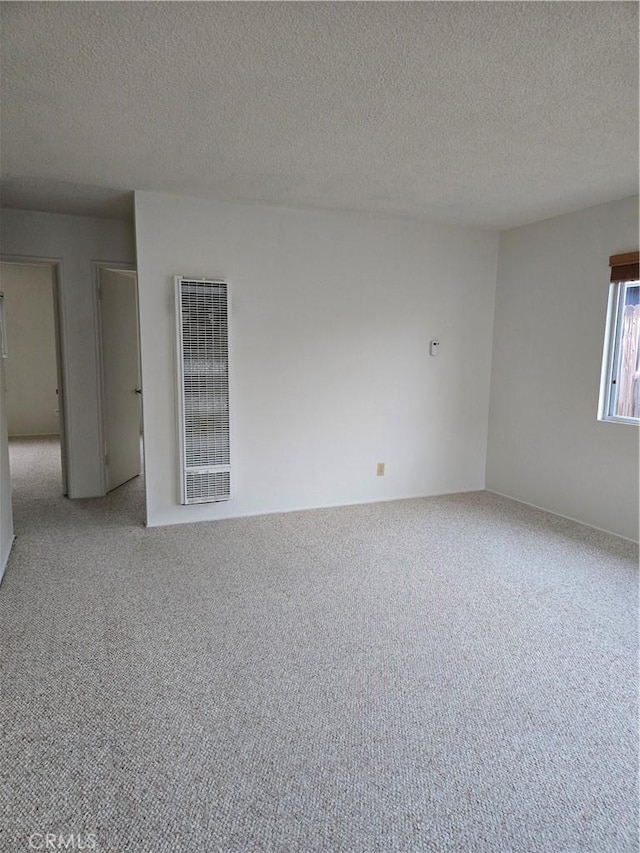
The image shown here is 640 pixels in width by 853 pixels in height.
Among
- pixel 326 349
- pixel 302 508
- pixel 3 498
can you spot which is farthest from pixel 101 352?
pixel 302 508

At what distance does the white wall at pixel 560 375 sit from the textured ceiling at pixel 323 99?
49cm

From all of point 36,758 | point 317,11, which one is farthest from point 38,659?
point 317,11

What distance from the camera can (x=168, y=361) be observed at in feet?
13.1

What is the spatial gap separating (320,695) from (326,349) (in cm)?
294

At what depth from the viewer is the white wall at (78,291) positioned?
4.39 meters

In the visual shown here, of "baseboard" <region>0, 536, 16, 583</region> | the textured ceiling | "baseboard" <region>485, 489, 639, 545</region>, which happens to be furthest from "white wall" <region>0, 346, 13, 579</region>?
"baseboard" <region>485, 489, 639, 545</region>

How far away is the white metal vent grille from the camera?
3.90 metres

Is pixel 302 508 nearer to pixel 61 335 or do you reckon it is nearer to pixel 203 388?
pixel 203 388

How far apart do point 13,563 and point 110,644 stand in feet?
4.29

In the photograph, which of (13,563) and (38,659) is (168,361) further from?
(38,659)

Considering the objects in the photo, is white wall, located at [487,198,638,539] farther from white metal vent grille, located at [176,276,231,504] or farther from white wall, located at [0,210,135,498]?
white wall, located at [0,210,135,498]

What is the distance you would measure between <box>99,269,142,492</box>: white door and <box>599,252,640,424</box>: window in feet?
13.8

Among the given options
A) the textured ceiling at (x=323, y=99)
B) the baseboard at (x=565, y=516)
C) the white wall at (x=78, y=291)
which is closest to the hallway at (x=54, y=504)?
the white wall at (x=78, y=291)

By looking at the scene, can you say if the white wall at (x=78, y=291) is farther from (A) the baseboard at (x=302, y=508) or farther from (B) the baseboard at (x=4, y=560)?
(B) the baseboard at (x=4, y=560)
